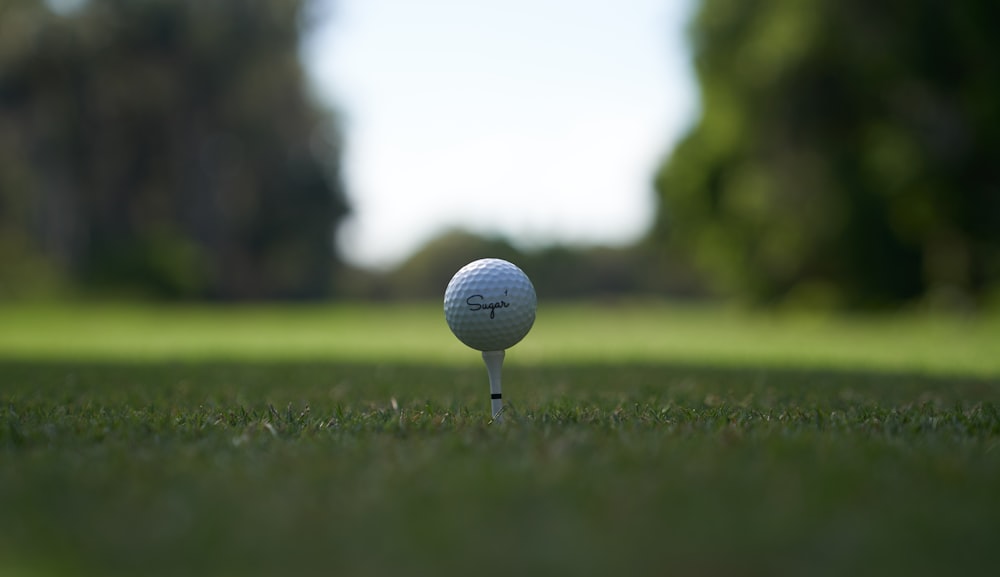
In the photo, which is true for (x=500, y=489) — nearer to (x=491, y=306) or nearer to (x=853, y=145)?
(x=491, y=306)

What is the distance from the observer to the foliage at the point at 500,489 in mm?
1594

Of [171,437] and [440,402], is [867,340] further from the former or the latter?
[171,437]

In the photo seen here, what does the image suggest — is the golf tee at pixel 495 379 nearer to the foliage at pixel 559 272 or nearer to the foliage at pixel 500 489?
the foliage at pixel 500 489

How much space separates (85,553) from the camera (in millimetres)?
1627

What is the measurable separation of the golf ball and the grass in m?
0.33

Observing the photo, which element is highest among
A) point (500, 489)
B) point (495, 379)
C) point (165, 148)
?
point (165, 148)

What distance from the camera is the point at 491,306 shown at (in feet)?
11.1

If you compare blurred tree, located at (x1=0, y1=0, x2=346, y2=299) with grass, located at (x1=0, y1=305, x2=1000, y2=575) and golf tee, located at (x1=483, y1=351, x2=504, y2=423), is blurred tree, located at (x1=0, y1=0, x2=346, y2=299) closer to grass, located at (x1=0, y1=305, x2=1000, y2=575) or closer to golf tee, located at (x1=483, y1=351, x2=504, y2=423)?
grass, located at (x1=0, y1=305, x2=1000, y2=575)

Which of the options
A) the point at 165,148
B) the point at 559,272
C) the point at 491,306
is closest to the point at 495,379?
the point at 491,306

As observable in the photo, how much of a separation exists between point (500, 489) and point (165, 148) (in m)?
35.4

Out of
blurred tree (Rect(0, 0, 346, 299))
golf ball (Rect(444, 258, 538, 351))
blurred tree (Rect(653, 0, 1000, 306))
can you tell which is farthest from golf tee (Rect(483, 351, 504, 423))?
blurred tree (Rect(0, 0, 346, 299))

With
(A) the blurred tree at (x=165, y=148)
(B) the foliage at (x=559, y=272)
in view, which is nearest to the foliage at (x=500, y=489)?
(A) the blurred tree at (x=165, y=148)

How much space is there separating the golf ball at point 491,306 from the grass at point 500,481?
325 millimetres

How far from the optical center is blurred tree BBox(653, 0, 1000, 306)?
1670 cm
